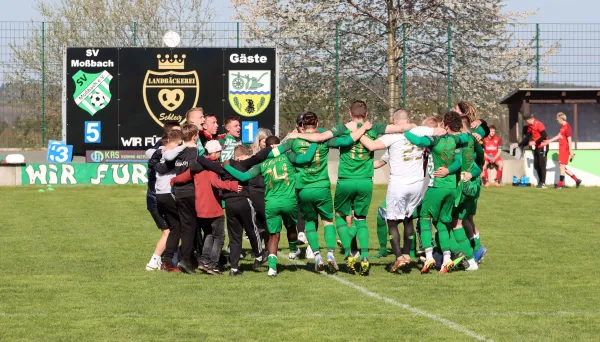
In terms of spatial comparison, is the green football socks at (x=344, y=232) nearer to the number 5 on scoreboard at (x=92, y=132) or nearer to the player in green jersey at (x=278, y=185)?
the player in green jersey at (x=278, y=185)

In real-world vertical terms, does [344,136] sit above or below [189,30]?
below

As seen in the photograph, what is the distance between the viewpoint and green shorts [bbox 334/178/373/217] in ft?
42.4

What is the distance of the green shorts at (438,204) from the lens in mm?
13062

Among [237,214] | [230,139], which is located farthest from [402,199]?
[230,139]

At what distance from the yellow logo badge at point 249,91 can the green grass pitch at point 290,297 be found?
11.1 meters

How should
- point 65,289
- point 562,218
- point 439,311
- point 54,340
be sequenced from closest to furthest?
point 54,340, point 439,311, point 65,289, point 562,218

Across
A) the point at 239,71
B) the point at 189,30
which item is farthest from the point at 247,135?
the point at 189,30

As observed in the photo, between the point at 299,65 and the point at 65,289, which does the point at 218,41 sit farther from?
the point at 65,289

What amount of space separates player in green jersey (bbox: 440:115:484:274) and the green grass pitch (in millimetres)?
311

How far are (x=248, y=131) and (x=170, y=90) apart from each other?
2.22 metres

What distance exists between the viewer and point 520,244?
53.8 feet

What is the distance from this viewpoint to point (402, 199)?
510 inches

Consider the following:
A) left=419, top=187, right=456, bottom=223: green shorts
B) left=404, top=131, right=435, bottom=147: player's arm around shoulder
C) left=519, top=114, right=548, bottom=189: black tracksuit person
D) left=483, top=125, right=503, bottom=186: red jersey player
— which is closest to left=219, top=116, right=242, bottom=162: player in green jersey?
left=404, top=131, right=435, bottom=147: player's arm around shoulder

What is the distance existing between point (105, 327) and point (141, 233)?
8.43 m
